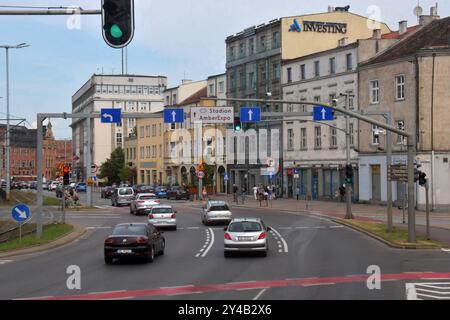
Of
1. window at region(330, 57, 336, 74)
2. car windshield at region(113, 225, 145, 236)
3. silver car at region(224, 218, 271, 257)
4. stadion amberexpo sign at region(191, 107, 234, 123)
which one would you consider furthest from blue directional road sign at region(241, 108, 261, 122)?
window at region(330, 57, 336, 74)

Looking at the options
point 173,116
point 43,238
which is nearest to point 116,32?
point 43,238

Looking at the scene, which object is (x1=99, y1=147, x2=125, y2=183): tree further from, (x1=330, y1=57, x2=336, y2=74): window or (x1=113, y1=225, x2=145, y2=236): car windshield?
(x1=113, y1=225, x2=145, y2=236): car windshield

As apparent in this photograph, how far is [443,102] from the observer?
52.6m

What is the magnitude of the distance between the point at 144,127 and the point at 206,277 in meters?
88.9

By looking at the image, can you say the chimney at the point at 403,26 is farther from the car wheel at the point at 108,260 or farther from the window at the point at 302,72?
the car wheel at the point at 108,260

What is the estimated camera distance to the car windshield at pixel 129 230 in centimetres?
2550

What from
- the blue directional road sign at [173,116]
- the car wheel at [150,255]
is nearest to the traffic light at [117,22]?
the car wheel at [150,255]

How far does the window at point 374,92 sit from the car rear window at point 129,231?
121 feet

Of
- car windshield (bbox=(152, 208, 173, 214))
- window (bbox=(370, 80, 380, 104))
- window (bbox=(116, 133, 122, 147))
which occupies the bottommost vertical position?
car windshield (bbox=(152, 208, 173, 214))

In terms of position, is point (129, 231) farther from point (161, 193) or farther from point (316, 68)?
point (161, 193)

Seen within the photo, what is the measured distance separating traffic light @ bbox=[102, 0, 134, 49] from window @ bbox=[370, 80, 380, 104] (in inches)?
1957

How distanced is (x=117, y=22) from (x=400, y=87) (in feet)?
156

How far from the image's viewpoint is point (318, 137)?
224ft

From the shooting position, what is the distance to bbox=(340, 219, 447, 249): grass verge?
2902cm
